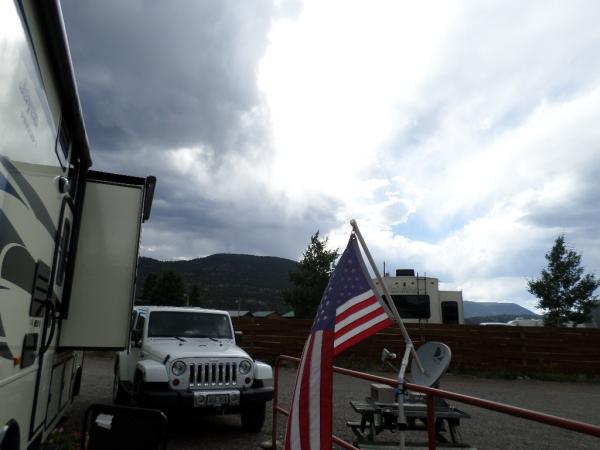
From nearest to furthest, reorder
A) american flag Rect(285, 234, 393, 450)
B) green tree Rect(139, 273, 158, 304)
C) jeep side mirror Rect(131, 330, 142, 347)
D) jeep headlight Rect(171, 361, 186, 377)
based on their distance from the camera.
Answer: american flag Rect(285, 234, 393, 450), jeep headlight Rect(171, 361, 186, 377), jeep side mirror Rect(131, 330, 142, 347), green tree Rect(139, 273, 158, 304)

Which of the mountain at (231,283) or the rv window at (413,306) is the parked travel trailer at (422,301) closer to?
the rv window at (413,306)

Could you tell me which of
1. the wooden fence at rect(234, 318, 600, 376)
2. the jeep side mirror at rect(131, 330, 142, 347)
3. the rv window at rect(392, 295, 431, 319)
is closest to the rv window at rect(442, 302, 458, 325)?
the rv window at rect(392, 295, 431, 319)

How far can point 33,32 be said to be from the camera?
2.67 m

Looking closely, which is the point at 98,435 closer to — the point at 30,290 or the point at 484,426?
the point at 30,290

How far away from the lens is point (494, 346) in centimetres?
1530

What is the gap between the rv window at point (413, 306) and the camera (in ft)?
61.9

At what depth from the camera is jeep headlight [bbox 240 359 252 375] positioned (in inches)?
266

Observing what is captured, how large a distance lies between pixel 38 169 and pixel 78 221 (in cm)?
201

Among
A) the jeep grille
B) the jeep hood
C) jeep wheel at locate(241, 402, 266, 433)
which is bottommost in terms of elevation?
jeep wheel at locate(241, 402, 266, 433)

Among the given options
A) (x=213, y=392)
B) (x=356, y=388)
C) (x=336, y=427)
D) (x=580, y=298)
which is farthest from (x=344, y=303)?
(x=580, y=298)

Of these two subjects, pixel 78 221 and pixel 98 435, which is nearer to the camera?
pixel 98 435

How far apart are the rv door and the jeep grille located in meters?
1.73

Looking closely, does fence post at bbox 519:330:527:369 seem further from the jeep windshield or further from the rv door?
the rv door

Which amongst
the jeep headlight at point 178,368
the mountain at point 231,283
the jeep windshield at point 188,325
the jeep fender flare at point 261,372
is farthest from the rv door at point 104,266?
the mountain at point 231,283
